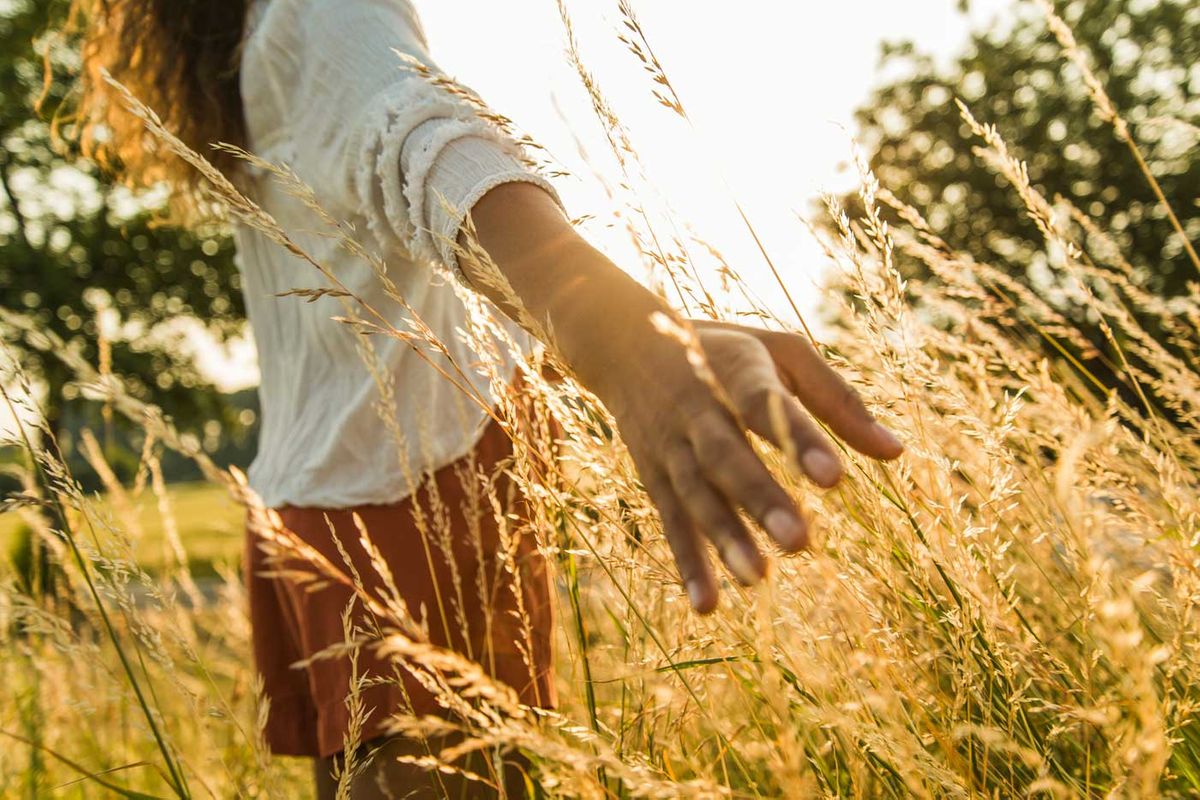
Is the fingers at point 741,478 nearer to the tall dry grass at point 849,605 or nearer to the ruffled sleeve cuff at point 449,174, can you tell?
the tall dry grass at point 849,605

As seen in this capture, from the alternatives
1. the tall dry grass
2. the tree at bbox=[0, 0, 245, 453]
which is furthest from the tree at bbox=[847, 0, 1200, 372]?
the tall dry grass

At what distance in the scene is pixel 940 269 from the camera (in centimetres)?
191

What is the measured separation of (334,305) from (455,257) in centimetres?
71

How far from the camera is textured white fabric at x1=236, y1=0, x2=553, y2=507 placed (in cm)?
108

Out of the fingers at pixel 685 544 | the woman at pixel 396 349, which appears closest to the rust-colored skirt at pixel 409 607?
the woman at pixel 396 349

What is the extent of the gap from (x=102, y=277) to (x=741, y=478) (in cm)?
1852

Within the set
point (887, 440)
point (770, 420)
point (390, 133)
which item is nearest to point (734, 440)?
point (770, 420)

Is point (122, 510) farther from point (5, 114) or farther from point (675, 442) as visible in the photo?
point (5, 114)

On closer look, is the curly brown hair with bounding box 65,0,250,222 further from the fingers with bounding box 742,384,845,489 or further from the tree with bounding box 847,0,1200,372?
the tree with bounding box 847,0,1200,372

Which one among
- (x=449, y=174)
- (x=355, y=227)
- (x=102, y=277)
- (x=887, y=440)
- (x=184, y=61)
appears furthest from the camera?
(x=102, y=277)

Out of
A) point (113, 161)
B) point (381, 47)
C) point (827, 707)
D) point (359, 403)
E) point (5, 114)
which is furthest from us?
point (5, 114)

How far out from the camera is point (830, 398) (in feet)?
2.20

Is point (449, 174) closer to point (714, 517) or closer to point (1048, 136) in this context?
point (714, 517)

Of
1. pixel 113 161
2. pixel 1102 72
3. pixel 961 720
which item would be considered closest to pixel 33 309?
pixel 113 161
